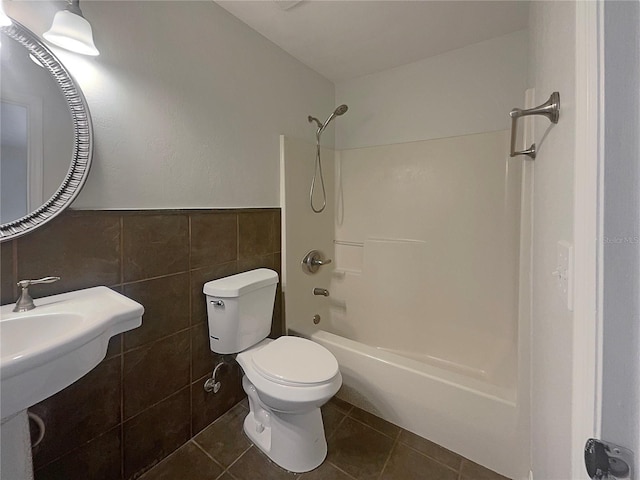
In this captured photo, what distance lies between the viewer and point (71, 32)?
2.75 feet

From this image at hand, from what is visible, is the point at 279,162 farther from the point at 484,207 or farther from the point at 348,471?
the point at 348,471

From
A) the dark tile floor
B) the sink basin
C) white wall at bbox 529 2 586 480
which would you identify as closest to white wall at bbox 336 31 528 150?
white wall at bbox 529 2 586 480

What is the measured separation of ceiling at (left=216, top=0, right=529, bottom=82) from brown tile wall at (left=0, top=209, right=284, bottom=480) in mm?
1063

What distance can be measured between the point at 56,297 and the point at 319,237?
59.8 inches

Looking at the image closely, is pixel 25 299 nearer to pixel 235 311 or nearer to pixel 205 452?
pixel 235 311

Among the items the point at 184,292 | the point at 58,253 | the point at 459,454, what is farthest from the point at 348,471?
the point at 58,253

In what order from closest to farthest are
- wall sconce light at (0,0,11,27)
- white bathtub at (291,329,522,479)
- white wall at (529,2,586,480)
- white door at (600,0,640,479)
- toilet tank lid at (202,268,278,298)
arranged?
white door at (600,0,640,479) → white wall at (529,2,586,480) → wall sconce light at (0,0,11,27) → white bathtub at (291,329,522,479) → toilet tank lid at (202,268,278,298)

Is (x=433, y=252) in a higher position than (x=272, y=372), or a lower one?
higher

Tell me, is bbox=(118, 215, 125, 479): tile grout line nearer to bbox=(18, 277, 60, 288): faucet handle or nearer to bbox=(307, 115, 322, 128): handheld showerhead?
bbox=(18, 277, 60, 288): faucet handle

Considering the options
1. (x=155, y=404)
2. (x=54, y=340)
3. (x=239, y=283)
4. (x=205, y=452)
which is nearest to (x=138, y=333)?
(x=155, y=404)

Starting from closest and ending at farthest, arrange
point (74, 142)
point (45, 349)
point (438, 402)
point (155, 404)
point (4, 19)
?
point (45, 349) → point (4, 19) → point (74, 142) → point (155, 404) → point (438, 402)

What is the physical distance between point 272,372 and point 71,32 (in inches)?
53.4

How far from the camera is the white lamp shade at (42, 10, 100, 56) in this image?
0.82 meters

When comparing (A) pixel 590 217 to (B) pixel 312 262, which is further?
(B) pixel 312 262
